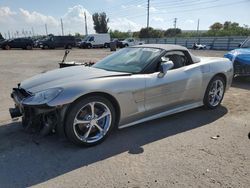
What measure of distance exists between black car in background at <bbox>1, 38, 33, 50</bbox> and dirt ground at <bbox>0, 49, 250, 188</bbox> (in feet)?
99.7

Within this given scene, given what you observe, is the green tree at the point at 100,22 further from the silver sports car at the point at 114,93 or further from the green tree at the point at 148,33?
the silver sports car at the point at 114,93

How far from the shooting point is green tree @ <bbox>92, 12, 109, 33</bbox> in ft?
233

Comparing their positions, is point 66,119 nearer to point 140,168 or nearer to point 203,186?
point 140,168

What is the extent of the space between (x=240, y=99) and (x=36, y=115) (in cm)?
477

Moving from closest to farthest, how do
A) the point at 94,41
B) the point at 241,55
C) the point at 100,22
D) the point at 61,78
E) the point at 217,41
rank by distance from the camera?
the point at 61,78, the point at 241,55, the point at 94,41, the point at 217,41, the point at 100,22

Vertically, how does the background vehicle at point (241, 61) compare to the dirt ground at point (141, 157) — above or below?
above

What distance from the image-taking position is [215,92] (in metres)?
5.50

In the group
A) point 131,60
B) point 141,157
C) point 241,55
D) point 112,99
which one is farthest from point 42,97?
point 241,55

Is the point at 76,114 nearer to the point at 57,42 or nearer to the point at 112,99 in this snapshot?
the point at 112,99

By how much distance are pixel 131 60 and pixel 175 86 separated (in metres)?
0.87

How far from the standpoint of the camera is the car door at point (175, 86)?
14.0 feet

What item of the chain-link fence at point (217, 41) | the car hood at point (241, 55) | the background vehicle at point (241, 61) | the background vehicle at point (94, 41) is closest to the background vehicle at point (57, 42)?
the background vehicle at point (94, 41)

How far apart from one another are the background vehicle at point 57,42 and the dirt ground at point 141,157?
32310mm

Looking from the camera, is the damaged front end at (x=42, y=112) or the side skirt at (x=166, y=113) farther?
the side skirt at (x=166, y=113)
